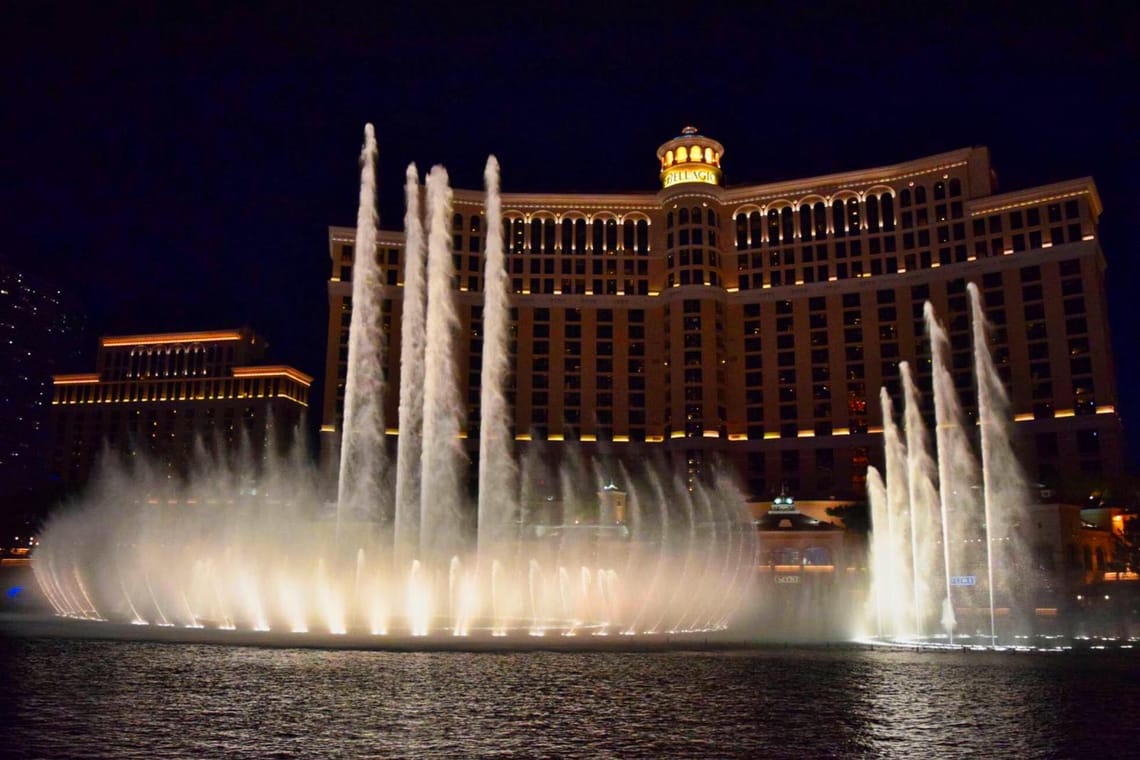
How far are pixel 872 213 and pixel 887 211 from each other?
1.68 metres

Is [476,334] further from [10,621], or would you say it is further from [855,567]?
[10,621]

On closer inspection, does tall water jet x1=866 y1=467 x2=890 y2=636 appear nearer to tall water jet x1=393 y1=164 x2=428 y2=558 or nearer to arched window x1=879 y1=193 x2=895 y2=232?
tall water jet x1=393 y1=164 x2=428 y2=558

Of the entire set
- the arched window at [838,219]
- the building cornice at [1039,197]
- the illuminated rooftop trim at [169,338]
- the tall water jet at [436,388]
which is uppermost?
the arched window at [838,219]

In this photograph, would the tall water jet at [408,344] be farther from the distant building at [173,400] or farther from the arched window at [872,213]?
the distant building at [173,400]

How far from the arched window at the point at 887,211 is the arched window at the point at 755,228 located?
14.0m

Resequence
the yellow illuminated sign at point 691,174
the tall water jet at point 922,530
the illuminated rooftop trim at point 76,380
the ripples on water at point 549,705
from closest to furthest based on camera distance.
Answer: the ripples on water at point 549,705 → the tall water jet at point 922,530 → the yellow illuminated sign at point 691,174 → the illuminated rooftop trim at point 76,380

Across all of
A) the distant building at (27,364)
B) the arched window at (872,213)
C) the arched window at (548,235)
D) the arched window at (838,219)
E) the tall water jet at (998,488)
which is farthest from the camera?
the distant building at (27,364)

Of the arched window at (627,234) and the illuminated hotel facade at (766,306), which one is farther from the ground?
the arched window at (627,234)

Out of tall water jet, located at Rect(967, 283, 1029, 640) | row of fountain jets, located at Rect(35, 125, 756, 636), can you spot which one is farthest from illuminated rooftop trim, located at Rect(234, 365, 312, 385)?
tall water jet, located at Rect(967, 283, 1029, 640)

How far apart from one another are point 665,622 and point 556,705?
2293 cm

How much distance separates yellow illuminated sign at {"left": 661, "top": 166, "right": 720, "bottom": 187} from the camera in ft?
379

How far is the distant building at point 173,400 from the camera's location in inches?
5290

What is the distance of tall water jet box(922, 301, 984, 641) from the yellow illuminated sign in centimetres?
3264

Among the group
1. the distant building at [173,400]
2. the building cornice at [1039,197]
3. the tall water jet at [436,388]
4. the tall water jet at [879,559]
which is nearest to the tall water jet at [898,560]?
the tall water jet at [879,559]
